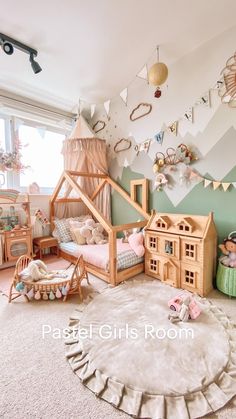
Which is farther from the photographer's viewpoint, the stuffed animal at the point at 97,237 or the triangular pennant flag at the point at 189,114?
Result: the stuffed animal at the point at 97,237

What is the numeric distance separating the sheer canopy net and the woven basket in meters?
2.12

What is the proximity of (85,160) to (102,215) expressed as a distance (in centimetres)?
165

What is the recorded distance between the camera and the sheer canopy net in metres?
3.48

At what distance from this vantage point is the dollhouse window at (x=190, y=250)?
2.23 meters

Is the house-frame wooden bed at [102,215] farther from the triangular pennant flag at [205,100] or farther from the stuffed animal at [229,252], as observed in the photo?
the triangular pennant flag at [205,100]

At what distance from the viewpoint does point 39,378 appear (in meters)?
1.23

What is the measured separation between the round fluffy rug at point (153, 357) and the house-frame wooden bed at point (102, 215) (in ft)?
1.56

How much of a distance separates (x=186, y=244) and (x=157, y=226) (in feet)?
1.46

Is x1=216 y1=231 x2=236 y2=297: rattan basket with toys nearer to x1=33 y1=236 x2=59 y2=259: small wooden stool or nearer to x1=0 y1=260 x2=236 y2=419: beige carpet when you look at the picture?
x1=0 y1=260 x2=236 y2=419: beige carpet

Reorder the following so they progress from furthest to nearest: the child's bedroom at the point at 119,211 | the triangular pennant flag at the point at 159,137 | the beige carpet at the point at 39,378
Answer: the triangular pennant flag at the point at 159,137, the child's bedroom at the point at 119,211, the beige carpet at the point at 39,378

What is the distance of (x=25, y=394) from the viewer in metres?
1.14

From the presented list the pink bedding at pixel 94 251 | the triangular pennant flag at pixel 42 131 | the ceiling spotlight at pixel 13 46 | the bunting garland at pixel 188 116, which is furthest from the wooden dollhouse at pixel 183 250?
the triangular pennant flag at pixel 42 131

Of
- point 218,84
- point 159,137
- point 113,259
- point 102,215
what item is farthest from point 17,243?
point 218,84

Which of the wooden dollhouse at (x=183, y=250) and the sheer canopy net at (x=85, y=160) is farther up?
the sheer canopy net at (x=85, y=160)
